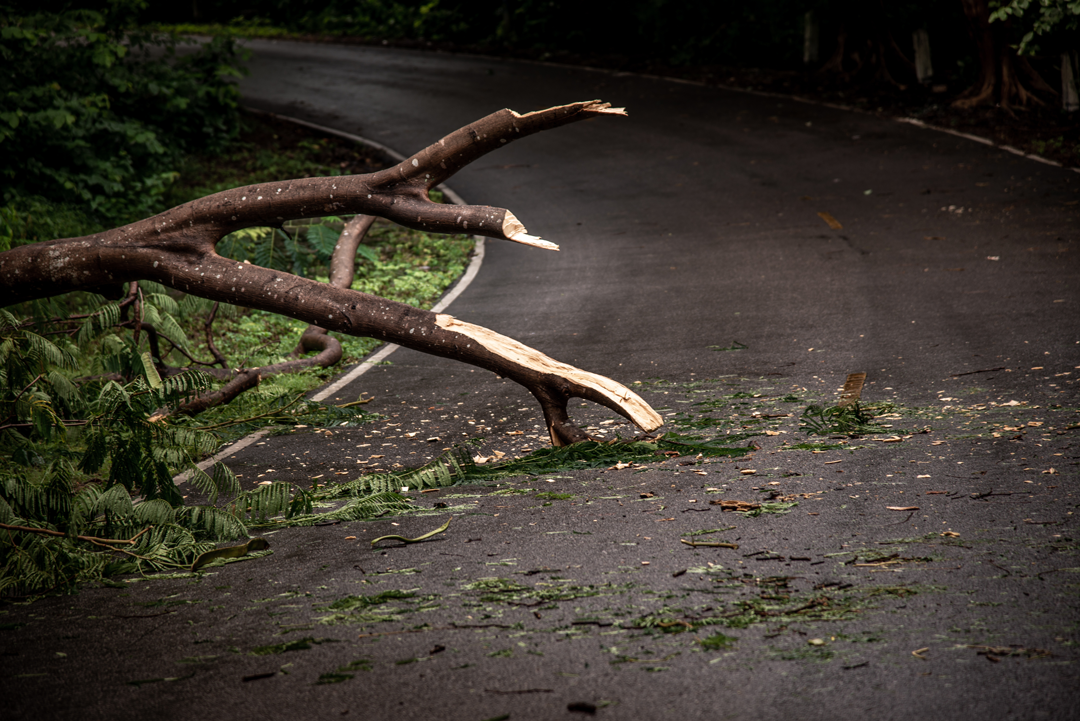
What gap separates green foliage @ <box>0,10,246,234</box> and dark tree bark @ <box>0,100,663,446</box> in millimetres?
6307

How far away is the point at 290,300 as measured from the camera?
599 centimetres

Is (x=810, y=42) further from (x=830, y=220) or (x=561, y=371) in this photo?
(x=561, y=371)

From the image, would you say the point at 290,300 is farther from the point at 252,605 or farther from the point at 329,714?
the point at 329,714

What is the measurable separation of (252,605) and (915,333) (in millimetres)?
6765

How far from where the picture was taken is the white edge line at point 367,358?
7.04 m

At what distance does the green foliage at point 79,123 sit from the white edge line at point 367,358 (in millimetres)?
3811

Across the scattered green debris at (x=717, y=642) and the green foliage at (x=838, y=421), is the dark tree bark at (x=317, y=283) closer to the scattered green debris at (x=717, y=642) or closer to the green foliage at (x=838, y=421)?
the green foliage at (x=838, y=421)

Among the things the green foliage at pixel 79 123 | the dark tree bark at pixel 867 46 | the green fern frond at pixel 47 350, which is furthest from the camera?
the dark tree bark at pixel 867 46

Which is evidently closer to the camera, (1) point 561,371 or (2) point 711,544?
(2) point 711,544

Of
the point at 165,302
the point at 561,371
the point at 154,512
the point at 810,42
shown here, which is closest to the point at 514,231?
the point at 561,371

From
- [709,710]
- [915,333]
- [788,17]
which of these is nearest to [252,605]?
[709,710]

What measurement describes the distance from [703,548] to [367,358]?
20.2ft

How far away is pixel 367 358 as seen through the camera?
9.79 metres

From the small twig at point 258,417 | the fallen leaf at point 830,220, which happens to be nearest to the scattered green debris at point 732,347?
the small twig at point 258,417
